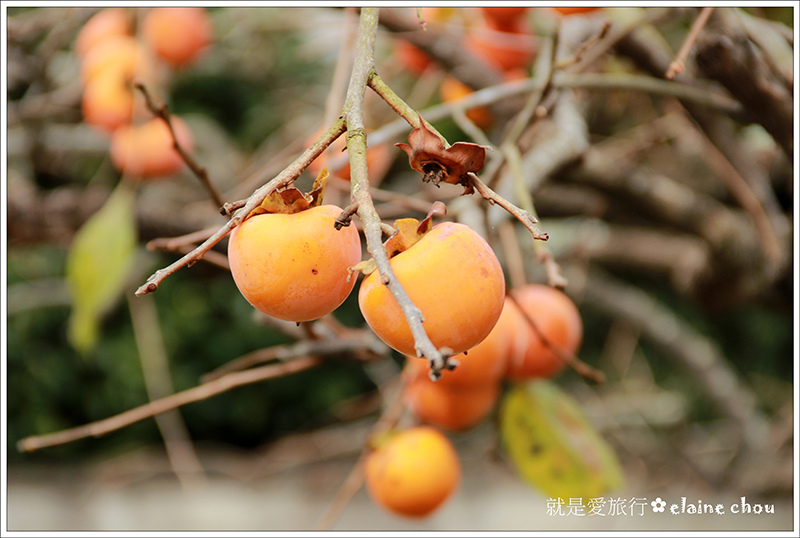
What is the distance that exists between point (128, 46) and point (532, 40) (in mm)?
581

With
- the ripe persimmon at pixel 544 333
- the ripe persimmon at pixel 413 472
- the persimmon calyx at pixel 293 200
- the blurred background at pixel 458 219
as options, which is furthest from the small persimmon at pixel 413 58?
the persimmon calyx at pixel 293 200

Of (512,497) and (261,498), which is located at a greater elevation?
(261,498)


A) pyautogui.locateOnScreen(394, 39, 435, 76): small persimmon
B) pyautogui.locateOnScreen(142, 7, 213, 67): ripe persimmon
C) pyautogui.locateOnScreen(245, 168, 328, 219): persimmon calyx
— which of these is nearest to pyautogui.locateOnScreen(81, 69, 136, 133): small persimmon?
pyautogui.locateOnScreen(142, 7, 213, 67): ripe persimmon

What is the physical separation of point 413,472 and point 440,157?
0.42 metres

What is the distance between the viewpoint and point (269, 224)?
23cm

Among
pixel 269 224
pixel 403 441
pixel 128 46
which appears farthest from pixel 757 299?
pixel 128 46

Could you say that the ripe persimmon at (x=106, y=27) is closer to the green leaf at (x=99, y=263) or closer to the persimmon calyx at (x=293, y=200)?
the green leaf at (x=99, y=263)

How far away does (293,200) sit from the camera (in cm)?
24

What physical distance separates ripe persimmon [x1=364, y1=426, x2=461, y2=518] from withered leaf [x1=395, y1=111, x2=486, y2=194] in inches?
16.2

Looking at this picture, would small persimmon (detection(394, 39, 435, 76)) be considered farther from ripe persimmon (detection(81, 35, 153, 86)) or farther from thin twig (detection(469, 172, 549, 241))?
thin twig (detection(469, 172, 549, 241))

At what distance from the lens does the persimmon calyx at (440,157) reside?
0.65 feet

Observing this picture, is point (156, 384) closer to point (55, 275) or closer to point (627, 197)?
point (55, 275)

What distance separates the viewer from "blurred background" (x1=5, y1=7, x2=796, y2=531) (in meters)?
0.54

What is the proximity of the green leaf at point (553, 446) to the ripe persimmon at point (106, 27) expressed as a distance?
796mm
